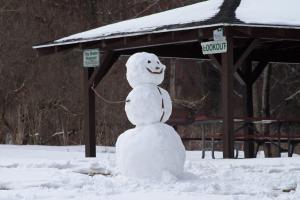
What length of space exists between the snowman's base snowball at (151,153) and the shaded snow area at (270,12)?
4.14m

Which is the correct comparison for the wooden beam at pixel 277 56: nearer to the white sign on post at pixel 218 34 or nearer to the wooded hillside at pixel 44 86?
the white sign on post at pixel 218 34

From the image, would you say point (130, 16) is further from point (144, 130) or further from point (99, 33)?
point (144, 130)

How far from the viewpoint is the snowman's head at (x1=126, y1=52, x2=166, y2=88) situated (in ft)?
29.1

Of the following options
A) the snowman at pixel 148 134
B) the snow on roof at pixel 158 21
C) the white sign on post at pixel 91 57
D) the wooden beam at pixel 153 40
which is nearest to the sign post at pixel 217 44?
the wooden beam at pixel 153 40

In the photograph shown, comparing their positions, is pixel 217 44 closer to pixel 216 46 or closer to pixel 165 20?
pixel 216 46

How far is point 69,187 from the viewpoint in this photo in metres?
7.83

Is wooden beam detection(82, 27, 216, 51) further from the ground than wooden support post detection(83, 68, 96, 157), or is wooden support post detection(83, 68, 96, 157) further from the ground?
wooden beam detection(82, 27, 216, 51)

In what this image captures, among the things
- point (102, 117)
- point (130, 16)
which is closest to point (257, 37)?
point (102, 117)

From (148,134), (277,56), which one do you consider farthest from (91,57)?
(148,134)

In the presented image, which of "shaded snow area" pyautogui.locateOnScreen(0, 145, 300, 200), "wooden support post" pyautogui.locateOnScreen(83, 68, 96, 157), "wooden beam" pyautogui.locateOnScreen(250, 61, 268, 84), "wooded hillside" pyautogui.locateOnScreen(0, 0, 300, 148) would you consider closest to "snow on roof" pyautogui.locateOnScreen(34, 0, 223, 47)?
"wooden support post" pyautogui.locateOnScreen(83, 68, 96, 157)

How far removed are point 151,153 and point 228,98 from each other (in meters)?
4.29

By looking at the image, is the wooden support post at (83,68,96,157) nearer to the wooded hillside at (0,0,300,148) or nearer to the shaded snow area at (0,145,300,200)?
the shaded snow area at (0,145,300,200)

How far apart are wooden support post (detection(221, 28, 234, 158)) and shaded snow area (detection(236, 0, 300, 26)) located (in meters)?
0.58

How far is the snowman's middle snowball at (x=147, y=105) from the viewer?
8.71 meters
